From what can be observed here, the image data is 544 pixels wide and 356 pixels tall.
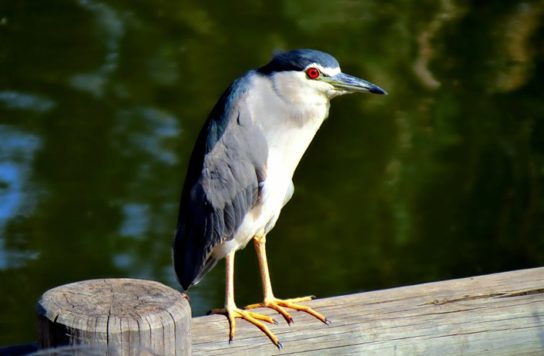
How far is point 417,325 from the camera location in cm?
268

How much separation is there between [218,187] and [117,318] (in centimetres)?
120

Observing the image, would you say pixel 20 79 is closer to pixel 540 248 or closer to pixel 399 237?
pixel 399 237

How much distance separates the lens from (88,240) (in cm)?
619

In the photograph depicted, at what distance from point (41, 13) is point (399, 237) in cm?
439

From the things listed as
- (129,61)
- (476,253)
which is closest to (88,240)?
(476,253)

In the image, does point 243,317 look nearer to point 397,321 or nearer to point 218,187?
point 397,321

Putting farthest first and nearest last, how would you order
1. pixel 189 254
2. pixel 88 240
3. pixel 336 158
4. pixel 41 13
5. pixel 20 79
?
pixel 41 13 → pixel 20 79 → pixel 336 158 → pixel 88 240 → pixel 189 254

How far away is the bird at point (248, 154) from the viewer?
3.29m

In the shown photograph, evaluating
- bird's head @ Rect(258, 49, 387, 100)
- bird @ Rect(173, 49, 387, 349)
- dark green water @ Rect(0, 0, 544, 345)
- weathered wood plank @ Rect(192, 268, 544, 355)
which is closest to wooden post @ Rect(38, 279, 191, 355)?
weathered wood plank @ Rect(192, 268, 544, 355)

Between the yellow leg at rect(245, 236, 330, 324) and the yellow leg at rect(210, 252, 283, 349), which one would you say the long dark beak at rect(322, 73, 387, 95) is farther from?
the yellow leg at rect(210, 252, 283, 349)

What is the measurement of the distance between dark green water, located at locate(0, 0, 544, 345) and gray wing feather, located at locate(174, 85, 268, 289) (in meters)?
2.32

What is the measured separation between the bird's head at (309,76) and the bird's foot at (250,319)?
2.54 ft

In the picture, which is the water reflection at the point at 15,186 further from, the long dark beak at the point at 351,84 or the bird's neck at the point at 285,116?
the long dark beak at the point at 351,84

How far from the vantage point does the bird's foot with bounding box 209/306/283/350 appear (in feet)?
8.52
